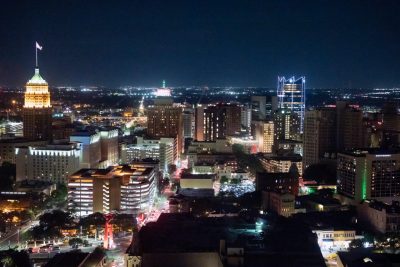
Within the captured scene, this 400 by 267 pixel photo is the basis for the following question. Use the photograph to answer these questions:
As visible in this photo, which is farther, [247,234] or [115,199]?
[115,199]

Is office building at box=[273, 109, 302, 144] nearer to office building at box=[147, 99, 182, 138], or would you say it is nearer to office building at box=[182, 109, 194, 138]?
office building at box=[182, 109, 194, 138]

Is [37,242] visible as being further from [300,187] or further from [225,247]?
[300,187]

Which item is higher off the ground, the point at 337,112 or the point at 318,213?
the point at 337,112

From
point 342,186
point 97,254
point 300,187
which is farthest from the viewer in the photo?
point 300,187

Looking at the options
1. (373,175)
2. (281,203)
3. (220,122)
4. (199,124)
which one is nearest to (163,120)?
(199,124)

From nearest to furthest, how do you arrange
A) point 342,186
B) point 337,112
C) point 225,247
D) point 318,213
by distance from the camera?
point 225,247
point 318,213
point 342,186
point 337,112

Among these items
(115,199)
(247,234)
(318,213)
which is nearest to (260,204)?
(318,213)

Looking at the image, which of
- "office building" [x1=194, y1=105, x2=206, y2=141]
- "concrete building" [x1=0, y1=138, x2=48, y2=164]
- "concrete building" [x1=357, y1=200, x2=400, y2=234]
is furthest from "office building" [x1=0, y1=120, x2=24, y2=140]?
"concrete building" [x1=357, y1=200, x2=400, y2=234]
